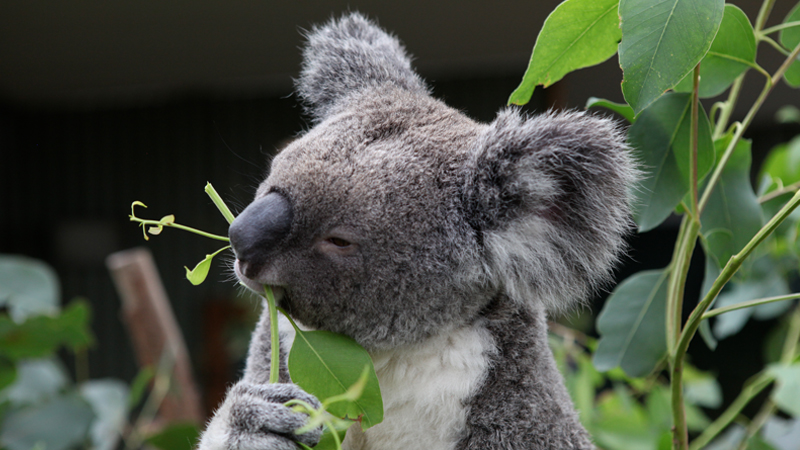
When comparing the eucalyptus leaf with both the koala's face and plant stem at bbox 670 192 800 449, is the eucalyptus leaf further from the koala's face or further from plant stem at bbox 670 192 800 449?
the koala's face

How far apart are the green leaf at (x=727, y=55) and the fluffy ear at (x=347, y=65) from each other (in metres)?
0.47

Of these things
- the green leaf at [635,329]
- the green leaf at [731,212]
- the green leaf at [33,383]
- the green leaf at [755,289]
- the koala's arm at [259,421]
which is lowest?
the green leaf at [33,383]

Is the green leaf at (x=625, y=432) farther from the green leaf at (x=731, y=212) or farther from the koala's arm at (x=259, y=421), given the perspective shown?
the koala's arm at (x=259, y=421)

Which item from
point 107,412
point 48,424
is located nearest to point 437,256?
point 48,424

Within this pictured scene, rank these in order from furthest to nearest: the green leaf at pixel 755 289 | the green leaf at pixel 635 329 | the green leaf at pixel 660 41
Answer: the green leaf at pixel 755 289
the green leaf at pixel 635 329
the green leaf at pixel 660 41

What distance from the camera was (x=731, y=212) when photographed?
3.44 ft

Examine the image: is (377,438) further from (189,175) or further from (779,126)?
(779,126)

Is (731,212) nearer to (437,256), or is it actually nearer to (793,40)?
(793,40)

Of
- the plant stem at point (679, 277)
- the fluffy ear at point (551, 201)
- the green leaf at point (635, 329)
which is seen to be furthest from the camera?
the green leaf at point (635, 329)

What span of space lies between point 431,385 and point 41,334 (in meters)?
1.30

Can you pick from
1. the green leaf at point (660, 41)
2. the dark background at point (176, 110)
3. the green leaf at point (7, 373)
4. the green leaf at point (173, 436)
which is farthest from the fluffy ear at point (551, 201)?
the dark background at point (176, 110)

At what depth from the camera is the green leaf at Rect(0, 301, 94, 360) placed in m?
1.71

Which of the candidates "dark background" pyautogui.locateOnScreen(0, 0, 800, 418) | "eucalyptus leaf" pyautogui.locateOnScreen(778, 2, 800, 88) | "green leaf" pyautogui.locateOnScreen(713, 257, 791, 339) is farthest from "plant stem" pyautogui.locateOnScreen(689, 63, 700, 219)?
"dark background" pyautogui.locateOnScreen(0, 0, 800, 418)

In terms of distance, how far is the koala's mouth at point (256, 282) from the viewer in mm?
833
